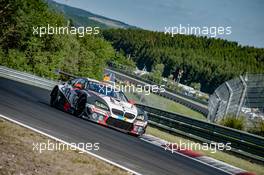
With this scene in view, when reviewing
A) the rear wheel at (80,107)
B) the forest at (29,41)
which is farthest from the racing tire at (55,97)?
the forest at (29,41)

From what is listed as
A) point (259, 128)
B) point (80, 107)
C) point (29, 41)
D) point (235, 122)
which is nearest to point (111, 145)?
point (80, 107)

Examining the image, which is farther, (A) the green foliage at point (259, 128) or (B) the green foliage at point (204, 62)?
(B) the green foliage at point (204, 62)

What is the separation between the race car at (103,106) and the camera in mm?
11453

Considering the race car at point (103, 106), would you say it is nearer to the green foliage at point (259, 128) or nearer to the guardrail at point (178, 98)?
the green foliage at point (259, 128)

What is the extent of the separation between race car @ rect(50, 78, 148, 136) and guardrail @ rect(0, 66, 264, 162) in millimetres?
3501

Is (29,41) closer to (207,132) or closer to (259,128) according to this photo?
(207,132)

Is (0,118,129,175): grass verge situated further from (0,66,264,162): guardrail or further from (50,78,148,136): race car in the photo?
(0,66,264,162): guardrail

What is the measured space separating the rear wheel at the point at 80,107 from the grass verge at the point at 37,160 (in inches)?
156

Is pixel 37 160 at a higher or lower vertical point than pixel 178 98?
higher

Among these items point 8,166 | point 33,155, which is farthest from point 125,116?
point 8,166

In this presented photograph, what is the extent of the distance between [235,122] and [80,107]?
22.6 feet

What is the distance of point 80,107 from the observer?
12031mm

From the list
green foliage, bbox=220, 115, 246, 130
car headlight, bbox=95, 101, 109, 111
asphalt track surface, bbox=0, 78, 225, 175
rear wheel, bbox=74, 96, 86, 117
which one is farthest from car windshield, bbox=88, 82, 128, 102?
green foliage, bbox=220, 115, 246, 130

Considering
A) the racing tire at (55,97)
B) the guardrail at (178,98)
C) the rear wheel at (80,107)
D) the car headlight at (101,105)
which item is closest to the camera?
the car headlight at (101,105)
